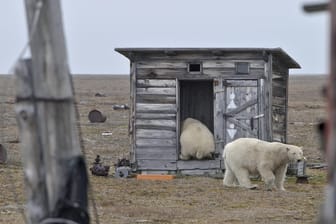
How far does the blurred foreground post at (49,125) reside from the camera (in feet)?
16.8

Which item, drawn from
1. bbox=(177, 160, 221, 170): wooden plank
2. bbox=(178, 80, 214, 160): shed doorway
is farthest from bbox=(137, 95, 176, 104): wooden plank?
bbox=(178, 80, 214, 160): shed doorway

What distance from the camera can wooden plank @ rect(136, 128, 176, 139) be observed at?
1930 cm

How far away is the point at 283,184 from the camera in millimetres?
17938

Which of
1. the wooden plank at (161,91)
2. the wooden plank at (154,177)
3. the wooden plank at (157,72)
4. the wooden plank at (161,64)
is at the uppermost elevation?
the wooden plank at (161,64)

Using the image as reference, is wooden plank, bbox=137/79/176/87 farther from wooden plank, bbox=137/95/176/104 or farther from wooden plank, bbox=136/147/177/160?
wooden plank, bbox=136/147/177/160

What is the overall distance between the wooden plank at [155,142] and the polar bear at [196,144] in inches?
8.6

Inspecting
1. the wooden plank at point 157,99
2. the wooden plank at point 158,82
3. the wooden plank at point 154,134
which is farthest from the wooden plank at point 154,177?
the wooden plank at point 158,82

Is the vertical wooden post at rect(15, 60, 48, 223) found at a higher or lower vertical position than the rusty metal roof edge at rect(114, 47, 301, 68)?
lower

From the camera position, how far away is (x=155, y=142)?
63.5 feet

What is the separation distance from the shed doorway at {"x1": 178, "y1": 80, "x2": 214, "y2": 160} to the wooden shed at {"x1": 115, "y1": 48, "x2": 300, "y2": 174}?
3.51m

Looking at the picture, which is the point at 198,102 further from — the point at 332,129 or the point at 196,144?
the point at 332,129

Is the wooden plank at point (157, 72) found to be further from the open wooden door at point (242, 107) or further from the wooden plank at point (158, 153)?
the wooden plank at point (158, 153)

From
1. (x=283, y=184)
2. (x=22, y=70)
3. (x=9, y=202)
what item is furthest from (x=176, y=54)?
(x=22, y=70)

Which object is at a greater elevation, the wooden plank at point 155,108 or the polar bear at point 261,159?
the wooden plank at point 155,108
